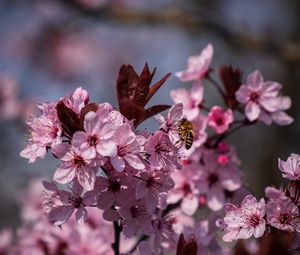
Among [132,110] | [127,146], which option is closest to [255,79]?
[132,110]

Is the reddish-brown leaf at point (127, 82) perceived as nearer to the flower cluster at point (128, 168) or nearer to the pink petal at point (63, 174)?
the flower cluster at point (128, 168)

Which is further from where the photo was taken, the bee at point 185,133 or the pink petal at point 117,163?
the bee at point 185,133

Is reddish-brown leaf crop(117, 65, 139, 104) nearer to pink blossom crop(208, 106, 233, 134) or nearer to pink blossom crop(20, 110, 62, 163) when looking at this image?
pink blossom crop(20, 110, 62, 163)

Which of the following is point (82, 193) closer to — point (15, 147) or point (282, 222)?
point (282, 222)

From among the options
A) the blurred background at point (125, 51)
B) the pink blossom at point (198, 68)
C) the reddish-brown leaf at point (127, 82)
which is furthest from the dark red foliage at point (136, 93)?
the blurred background at point (125, 51)

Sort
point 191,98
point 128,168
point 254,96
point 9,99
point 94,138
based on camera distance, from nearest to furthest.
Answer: point 94,138 < point 128,168 < point 254,96 < point 191,98 < point 9,99

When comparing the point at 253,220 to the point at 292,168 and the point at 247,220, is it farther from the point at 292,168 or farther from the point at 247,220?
the point at 292,168

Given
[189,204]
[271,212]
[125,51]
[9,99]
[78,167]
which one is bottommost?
[125,51]
